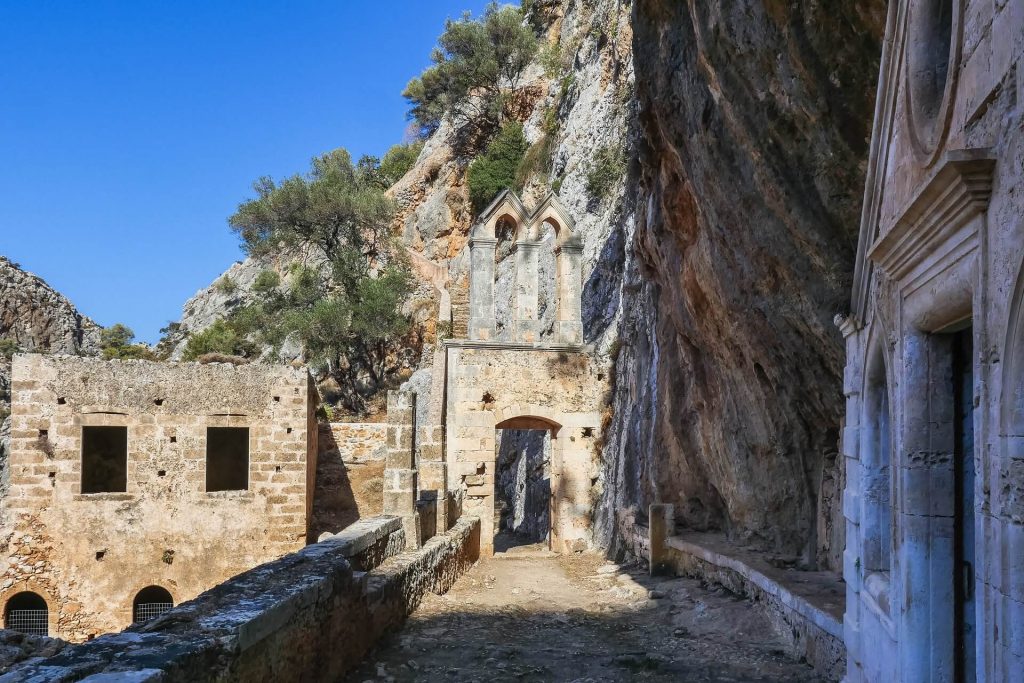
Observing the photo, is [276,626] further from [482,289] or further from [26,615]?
[26,615]

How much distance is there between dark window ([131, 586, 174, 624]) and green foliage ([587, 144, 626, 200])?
47.3 feet

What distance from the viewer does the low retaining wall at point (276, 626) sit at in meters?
3.78

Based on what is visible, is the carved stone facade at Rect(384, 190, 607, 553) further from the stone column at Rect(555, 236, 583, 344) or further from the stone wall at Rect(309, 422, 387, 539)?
the stone wall at Rect(309, 422, 387, 539)

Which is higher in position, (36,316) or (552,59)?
(552,59)

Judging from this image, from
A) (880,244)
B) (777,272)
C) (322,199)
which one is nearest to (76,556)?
(777,272)

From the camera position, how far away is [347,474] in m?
16.9

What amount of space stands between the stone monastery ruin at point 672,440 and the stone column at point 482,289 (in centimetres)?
9

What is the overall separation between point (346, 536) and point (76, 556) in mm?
9278

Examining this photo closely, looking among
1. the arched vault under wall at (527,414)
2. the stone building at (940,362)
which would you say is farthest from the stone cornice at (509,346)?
the stone building at (940,362)

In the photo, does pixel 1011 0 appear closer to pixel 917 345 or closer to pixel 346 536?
pixel 917 345

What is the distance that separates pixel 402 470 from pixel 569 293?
760cm

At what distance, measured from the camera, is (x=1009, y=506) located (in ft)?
9.14

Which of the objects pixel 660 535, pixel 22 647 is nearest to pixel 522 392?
pixel 660 535

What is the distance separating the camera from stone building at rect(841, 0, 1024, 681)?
2811 mm
